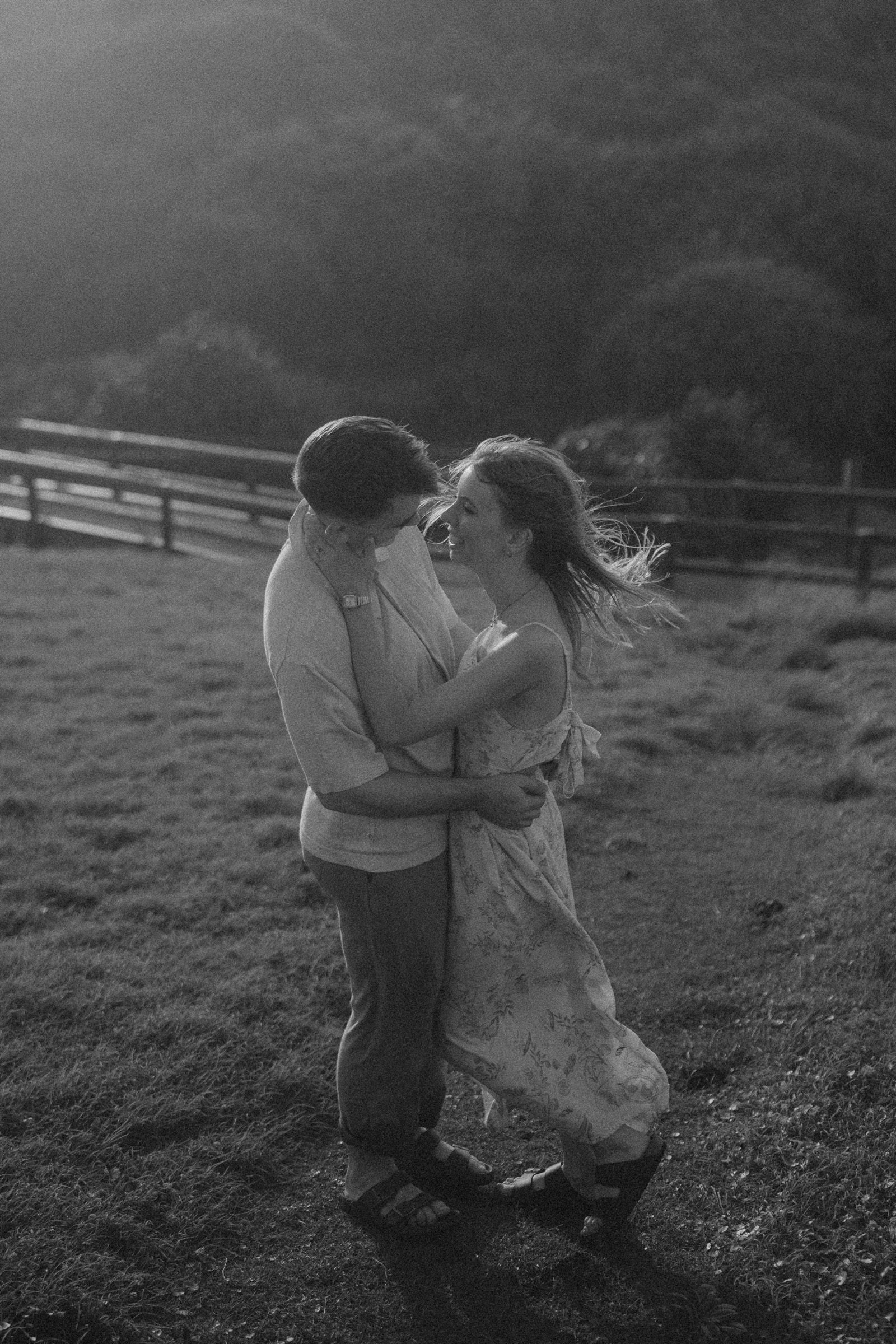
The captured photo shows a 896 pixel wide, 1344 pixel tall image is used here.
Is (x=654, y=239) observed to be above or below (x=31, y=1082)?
above

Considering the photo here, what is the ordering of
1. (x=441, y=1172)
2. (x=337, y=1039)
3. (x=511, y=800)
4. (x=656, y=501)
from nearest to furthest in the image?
(x=511, y=800) → (x=441, y=1172) → (x=337, y=1039) → (x=656, y=501)

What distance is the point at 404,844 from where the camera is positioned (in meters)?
2.82

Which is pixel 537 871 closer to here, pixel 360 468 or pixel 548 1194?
pixel 548 1194

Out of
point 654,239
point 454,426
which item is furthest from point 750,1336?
point 654,239

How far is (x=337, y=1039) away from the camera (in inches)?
155

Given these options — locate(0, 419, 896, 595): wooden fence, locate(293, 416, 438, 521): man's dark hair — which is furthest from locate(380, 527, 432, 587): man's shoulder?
locate(0, 419, 896, 595): wooden fence

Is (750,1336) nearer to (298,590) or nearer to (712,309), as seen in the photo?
(298,590)

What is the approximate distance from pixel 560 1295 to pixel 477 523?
1.61 m

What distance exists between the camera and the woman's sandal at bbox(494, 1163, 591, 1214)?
3133mm

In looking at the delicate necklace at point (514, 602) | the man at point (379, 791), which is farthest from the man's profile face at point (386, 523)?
the delicate necklace at point (514, 602)

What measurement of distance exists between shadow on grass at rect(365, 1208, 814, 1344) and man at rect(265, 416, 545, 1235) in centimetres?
11

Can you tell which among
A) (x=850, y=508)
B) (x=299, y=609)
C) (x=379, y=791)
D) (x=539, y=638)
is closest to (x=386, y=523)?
(x=299, y=609)

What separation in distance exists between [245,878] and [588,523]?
2558mm

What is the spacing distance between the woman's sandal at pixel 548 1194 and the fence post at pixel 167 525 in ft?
37.3
